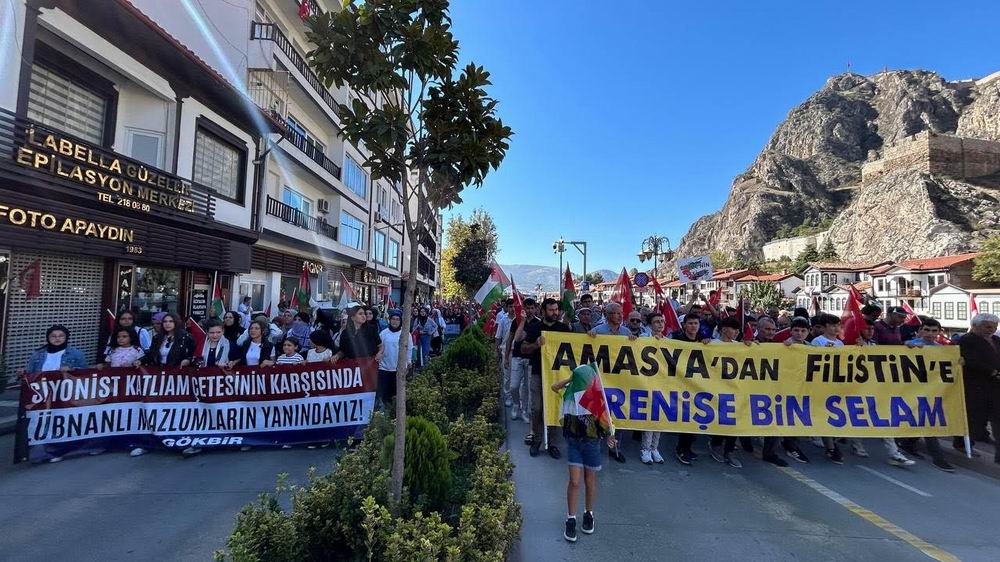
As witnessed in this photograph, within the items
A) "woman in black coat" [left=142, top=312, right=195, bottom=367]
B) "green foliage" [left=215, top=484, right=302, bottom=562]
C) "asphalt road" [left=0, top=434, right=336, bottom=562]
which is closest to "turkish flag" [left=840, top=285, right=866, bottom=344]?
"green foliage" [left=215, top=484, right=302, bottom=562]

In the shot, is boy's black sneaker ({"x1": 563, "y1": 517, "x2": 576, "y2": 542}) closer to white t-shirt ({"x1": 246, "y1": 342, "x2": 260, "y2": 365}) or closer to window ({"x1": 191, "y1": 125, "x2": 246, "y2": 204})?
white t-shirt ({"x1": 246, "y1": 342, "x2": 260, "y2": 365})

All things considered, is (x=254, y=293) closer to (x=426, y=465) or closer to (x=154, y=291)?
(x=154, y=291)

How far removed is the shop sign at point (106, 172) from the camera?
8.06 metres

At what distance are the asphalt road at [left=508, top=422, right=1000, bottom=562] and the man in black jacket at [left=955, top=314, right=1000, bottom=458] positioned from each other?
784mm

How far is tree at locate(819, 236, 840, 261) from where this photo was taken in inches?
3851

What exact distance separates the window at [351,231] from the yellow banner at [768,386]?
21.0 meters

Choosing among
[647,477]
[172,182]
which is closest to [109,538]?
[647,477]

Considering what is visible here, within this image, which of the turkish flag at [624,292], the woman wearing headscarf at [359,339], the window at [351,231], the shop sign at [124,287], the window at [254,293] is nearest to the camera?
the woman wearing headscarf at [359,339]

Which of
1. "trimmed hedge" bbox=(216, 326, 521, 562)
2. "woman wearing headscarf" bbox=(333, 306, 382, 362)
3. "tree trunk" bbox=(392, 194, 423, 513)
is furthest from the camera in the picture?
"woman wearing headscarf" bbox=(333, 306, 382, 362)

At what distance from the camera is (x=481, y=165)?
3258mm

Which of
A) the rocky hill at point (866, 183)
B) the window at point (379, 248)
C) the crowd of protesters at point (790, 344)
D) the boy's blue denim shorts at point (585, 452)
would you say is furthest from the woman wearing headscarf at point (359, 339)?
the rocky hill at point (866, 183)

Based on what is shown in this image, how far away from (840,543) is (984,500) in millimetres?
2412

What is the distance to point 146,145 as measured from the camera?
11312mm

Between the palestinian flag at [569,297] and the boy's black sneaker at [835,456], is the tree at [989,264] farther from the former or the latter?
the boy's black sneaker at [835,456]
